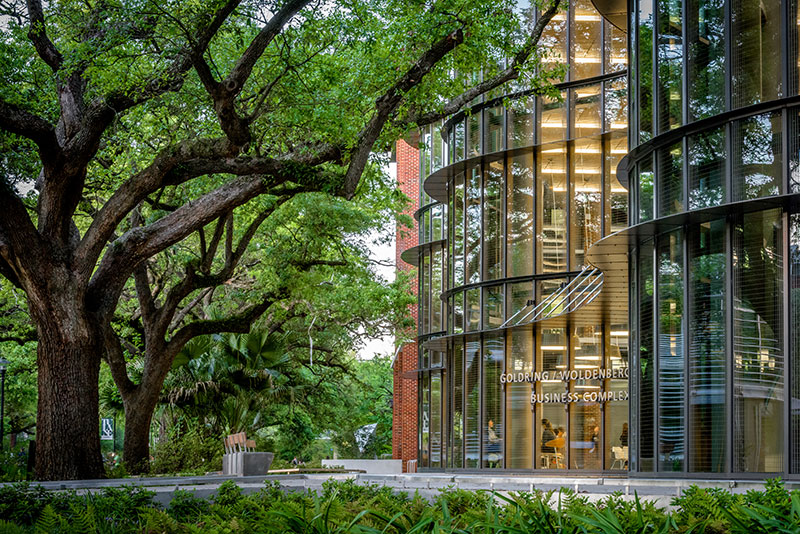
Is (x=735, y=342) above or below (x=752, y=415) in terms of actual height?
above

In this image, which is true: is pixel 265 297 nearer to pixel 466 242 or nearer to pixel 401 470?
pixel 466 242

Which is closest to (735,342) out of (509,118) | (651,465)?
(651,465)

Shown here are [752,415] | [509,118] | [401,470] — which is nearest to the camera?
[752,415]

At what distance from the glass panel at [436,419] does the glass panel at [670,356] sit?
16.3m

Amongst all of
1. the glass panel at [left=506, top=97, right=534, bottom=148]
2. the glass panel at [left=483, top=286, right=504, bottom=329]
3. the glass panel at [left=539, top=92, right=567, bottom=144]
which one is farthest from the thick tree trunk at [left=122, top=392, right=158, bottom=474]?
the glass panel at [left=539, top=92, right=567, bottom=144]

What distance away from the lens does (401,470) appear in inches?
1671

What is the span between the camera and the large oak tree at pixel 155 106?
17922 mm

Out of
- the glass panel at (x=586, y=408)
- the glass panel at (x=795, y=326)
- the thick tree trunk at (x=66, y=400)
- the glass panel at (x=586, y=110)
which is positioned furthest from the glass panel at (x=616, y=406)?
the thick tree trunk at (x=66, y=400)

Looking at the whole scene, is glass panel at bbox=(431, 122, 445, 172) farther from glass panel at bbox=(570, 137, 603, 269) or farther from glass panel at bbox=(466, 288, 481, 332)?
glass panel at bbox=(570, 137, 603, 269)

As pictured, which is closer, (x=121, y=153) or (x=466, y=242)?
(x=121, y=153)

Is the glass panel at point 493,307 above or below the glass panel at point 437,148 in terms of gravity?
below

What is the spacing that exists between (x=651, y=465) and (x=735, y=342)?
2630 millimetres

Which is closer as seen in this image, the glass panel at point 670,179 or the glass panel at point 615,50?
the glass panel at point 670,179

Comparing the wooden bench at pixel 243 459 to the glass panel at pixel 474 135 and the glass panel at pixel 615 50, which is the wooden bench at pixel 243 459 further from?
the glass panel at pixel 615 50
